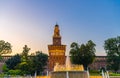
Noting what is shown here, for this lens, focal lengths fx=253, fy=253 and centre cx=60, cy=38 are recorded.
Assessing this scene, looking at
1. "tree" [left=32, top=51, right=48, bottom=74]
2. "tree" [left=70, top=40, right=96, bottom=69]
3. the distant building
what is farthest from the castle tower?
"tree" [left=70, top=40, right=96, bottom=69]

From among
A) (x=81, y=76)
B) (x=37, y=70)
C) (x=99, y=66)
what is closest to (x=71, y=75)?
(x=81, y=76)

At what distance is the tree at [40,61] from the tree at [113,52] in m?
12.0

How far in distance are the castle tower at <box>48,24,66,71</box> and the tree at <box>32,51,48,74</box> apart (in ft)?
5.69

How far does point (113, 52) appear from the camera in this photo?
39.5m

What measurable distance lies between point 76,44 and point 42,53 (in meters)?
11.1

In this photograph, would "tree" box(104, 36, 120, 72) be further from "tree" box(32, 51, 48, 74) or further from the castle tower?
"tree" box(32, 51, 48, 74)

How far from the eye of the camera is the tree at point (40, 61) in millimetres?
43884

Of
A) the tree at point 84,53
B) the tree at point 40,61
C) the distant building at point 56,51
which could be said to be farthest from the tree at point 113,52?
the tree at point 40,61

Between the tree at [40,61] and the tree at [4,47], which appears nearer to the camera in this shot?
the tree at [4,47]

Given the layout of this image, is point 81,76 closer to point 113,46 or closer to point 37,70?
point 113,46

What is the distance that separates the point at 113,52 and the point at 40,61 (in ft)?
49.7

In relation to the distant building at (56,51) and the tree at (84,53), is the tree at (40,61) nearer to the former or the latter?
the distant building at (56,51)

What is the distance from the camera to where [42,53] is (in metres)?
49.5

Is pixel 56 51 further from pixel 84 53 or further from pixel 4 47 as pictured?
pixel 4 47
